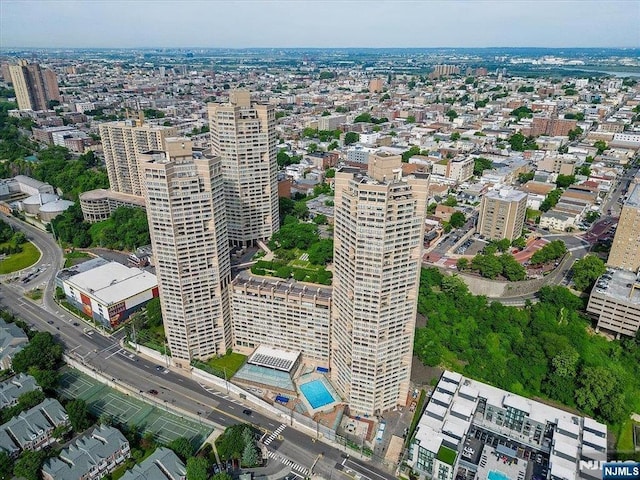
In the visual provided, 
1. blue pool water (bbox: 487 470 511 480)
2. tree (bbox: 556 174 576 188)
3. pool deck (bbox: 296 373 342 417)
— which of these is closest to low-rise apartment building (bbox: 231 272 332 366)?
pool deck (bbox: 296 373 342 417)

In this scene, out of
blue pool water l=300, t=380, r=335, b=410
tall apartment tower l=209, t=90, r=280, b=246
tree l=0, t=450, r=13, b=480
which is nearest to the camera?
tree l=0, t=450, r=13, b=480

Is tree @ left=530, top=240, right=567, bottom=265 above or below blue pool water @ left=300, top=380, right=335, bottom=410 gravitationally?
above

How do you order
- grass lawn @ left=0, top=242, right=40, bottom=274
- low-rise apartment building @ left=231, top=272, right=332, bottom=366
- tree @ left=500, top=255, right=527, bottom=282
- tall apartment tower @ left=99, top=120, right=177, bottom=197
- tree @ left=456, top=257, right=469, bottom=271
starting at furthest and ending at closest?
1. tall apartment tower @ left=99, top=120, right=177, bottom=197
2. grass lawn @ left=0, top=242, right=40, bottom=274
3. tree @ left=456, top=257, right=469, bottom=271
4. tree @ left=500, top=255, right=527, bottom=282
5. low-rise apartment building @ left=231, top=272, right=332, bottom=366

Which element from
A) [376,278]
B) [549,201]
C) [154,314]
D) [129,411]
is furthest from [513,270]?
[129,411]

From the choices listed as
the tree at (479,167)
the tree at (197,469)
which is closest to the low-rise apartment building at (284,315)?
the tree at (197,469)

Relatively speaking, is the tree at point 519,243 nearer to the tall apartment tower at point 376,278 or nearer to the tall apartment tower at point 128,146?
the tall apartment tower at point 376,278

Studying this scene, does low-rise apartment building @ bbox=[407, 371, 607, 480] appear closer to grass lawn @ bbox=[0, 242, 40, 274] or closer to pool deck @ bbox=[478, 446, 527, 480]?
pool deck @ bbox=[478, 446, 527, 480]

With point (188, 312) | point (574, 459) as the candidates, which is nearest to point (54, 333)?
point (188, 312)
